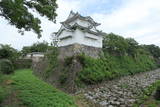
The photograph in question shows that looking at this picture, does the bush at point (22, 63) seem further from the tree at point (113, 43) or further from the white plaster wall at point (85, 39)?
the tree at point (113, 43)

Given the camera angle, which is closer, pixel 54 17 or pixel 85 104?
pixel 54 17

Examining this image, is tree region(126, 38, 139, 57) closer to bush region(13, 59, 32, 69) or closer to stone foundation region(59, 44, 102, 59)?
stone foundation region(59, 44, 102, 59)

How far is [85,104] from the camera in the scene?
7.64 m

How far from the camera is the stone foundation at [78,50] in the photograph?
13158 millimetres

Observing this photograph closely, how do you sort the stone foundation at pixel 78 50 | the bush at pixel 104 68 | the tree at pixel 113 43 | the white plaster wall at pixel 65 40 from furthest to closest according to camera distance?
1. the tree at pixel 113 43
2. the white plaster wall at pixel 65 40
3. the stone foundation at pixel 78 50
4. the bush at pixel 104 68

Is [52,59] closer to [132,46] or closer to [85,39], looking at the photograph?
[85,39]

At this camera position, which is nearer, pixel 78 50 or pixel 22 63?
pixel 78 50

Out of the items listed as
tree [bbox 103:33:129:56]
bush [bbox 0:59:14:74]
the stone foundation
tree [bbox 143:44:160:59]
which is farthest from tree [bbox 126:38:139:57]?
bush [bbox 0:59:14:74]

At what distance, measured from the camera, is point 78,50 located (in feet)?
43.1

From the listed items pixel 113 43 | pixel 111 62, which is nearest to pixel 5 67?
pixel 111 62

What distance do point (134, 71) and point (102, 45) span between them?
5323mm

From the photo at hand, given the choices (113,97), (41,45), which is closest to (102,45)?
(113,97)

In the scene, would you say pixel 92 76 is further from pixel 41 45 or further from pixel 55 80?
pixel 41 45

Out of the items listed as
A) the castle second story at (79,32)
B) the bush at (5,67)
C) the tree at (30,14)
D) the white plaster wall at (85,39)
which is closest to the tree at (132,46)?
the white plaster wall at (85,39)
